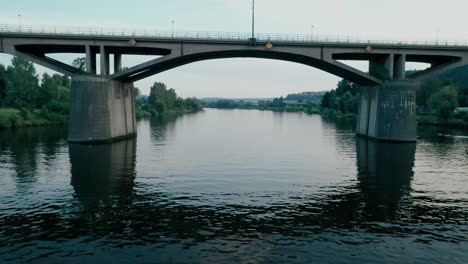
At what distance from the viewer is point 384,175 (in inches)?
1115

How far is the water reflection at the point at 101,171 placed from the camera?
21859 millimetres

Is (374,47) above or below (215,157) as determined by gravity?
above

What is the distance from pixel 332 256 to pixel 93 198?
14.2m

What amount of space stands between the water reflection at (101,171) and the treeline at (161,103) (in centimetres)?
7279

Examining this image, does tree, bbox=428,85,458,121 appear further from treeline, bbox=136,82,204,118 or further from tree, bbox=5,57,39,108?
tree, bbox=5,57,39,108

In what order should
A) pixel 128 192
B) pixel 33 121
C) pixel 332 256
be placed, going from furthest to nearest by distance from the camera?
pixel 33 121, pixel 128 192, pixel 332 256

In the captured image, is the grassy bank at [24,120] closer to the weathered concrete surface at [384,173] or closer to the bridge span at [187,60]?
the bridge span at [187,60]

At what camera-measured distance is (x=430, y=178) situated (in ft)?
89.2

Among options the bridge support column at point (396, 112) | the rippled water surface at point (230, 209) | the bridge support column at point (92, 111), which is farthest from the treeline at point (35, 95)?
the bridge support column at point (396, 112)

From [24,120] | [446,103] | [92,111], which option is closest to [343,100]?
[446,103]

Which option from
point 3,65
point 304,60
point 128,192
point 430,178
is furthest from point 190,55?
point 3,65

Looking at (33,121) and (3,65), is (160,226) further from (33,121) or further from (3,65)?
(3,65)

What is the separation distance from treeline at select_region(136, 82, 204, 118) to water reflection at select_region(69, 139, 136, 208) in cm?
7279

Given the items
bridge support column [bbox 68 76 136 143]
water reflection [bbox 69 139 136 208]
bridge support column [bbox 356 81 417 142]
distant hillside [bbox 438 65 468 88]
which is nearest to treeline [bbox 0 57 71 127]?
bridge support column [bbox 68 76 136 143]
